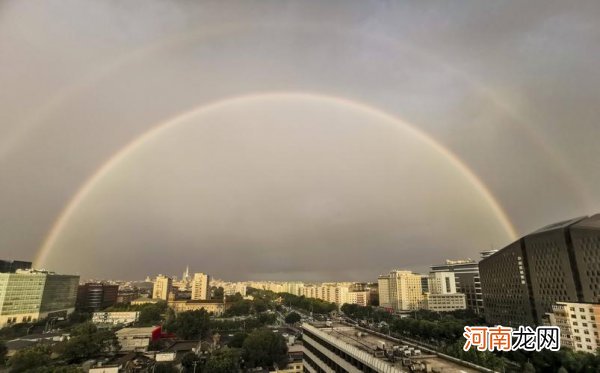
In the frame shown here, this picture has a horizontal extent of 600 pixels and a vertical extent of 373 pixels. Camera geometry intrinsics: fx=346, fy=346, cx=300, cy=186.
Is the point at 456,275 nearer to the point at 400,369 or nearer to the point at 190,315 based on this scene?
the point at 190,315

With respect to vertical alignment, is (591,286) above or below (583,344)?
above

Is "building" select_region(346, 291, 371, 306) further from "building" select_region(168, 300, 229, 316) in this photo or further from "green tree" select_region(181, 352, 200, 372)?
"green tree" select_region(181, 352, 200, 372)

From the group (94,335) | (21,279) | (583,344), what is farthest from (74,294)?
(583,344)

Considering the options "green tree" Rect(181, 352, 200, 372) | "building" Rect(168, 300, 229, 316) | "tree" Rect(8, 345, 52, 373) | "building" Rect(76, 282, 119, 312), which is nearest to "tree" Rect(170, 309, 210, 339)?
"green tree" Rect(181, 352, 200, 372)

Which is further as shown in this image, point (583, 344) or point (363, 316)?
point (363, 316)

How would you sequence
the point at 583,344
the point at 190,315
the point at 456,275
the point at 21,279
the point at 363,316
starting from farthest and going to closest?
the point at 456,275 → the point at 363,316 → the point at 21,279 → the point at 190,315 → the point at 583,344

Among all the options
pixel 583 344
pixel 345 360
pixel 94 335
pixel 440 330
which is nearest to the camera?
pixel 345 360

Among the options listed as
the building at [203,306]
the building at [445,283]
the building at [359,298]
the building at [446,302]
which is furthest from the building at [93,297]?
the building at [445,283]

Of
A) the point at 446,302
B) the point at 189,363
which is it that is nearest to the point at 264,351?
the point at 189,363
